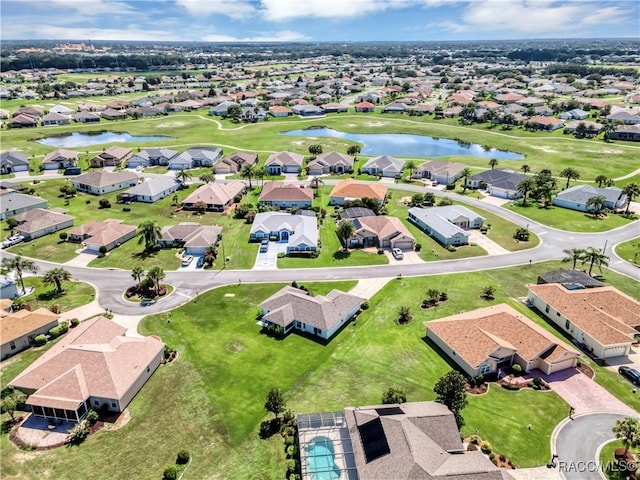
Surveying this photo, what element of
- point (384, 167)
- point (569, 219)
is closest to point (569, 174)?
point (569, 219)

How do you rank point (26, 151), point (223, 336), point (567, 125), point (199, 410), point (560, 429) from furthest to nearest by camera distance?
1. point (567, 125)
2. point (26, 151)
3. point (223, 336)
4. point (199, 410)
5. point (560, 429)

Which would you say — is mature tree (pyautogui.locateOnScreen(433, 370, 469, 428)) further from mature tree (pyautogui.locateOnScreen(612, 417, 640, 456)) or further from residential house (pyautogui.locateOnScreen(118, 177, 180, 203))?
residential house (pyautogui.locateOnScreen(118, 177, 180, 203))

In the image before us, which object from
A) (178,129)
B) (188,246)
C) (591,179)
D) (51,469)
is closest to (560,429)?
(51,469)

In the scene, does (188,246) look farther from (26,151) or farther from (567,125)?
(567,125)

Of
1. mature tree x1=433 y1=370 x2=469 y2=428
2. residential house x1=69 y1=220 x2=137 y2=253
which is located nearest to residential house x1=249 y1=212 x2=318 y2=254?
residential house x1=69 y1=220 x2=137 y2=253

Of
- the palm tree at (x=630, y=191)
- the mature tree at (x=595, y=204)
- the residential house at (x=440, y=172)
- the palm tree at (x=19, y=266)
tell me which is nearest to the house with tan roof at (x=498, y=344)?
the mature tree at (x=595, y=204)

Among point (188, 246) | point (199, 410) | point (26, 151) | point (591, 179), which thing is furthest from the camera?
point (26, 151)
